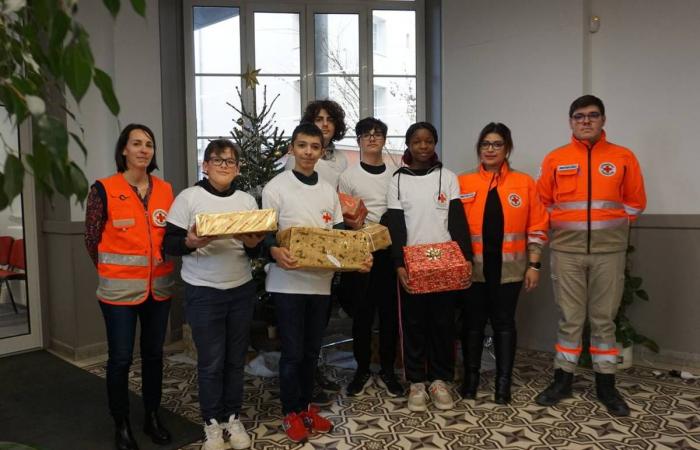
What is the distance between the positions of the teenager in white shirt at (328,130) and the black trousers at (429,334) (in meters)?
0.79

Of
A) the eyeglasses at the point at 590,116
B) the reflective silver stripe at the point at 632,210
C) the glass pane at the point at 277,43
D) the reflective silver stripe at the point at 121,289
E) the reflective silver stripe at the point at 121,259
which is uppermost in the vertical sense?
the glass pane at the point at 277,43

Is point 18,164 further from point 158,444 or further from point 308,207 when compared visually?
point 158,444

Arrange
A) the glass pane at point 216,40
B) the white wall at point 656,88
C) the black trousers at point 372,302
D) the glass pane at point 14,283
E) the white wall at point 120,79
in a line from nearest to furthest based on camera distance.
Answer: the black trousers at point 372,302, the white wall at point 656,88, the white wall at point 120,79, the glass pane at point 14,283, the glass pane at point 216,40

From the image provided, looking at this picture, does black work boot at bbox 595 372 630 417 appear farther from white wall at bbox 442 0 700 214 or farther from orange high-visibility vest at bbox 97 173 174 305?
orange high-visibility vest at bbox 97 173 174 305

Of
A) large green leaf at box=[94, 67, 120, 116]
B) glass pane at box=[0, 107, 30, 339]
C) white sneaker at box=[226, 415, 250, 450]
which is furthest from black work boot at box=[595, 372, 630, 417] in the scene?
glass pane at box=[0, 107, 30, 339]

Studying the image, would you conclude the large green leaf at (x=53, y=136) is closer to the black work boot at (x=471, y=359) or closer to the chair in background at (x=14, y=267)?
the black work boot at (x=471, y=359)

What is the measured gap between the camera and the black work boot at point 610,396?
289cm

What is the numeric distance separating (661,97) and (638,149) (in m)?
0.35

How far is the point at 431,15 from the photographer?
477 centimetres

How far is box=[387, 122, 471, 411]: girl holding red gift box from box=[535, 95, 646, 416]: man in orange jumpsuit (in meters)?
0.58

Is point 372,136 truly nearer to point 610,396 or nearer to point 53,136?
point 610,396

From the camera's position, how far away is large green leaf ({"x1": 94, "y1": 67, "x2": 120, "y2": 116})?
2.64 feet

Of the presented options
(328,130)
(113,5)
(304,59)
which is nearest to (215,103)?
(304,59)

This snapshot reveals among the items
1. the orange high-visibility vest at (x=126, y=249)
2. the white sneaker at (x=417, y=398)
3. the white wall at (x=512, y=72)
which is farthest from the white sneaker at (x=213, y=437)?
the white wall at (x=512, y=72)
